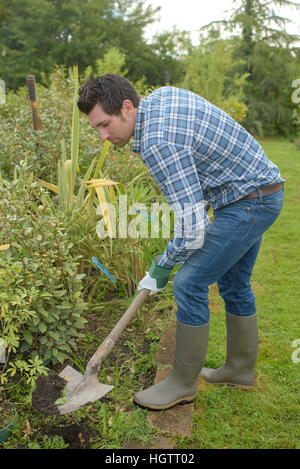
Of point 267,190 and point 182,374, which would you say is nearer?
point 267,190

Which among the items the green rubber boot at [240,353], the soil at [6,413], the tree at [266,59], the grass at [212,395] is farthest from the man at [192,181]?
the tree at [266,59]

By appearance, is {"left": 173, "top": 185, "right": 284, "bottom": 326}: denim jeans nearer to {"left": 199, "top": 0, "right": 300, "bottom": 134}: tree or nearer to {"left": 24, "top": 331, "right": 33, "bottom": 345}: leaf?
{"left": 24, "top": 331, "right": 33, "bottom": 345}: leaf

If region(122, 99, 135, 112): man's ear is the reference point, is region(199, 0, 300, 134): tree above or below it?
above

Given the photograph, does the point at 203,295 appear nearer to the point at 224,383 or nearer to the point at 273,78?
the point at 224,383

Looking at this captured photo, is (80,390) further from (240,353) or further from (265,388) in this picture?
(265,388)

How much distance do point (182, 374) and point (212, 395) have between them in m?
0.28

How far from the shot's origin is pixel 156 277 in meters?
2.01

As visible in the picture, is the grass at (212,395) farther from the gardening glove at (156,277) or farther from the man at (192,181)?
the gardening glove at (156,277)

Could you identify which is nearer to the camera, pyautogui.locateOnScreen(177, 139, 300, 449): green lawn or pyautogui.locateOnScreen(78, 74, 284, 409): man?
pyautogui.locateOnScreen(78, 74, 284, 409): man

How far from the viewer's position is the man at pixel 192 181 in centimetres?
165

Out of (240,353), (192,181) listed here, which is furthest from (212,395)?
(192,181)

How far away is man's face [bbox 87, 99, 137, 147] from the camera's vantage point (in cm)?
174

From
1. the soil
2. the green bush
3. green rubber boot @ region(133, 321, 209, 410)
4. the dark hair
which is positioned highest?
the dark hair

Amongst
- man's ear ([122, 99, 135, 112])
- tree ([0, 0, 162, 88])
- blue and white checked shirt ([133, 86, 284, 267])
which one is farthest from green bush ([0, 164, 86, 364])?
tree ([0, 0, 162, 88])
